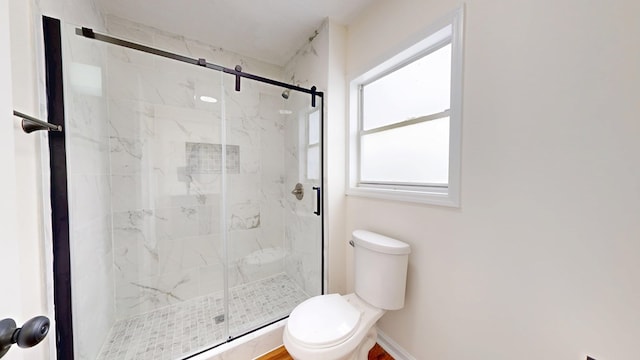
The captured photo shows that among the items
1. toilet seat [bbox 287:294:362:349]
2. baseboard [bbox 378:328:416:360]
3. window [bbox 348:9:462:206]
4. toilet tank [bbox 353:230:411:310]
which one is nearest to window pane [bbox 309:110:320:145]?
window [bbox 348:9:462:206]

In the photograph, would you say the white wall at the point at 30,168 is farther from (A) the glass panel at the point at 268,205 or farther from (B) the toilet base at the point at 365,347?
(B) the toilet base at the point at 365,347

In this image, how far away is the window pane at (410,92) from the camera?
1243mm

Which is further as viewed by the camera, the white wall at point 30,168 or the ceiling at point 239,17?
the ceiling at point 239,17

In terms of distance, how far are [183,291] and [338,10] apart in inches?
105

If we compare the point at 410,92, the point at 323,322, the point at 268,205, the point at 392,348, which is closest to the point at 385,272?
the point at 323,322

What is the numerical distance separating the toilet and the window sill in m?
0.26

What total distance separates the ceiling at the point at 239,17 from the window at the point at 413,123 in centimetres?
59

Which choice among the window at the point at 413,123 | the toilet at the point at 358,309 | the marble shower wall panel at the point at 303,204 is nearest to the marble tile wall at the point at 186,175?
the marble shower wall panel at the point at 303,204

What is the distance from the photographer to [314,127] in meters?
1.91

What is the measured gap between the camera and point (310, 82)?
1.98 meters

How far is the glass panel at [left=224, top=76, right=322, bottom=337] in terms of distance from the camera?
1.97 meters

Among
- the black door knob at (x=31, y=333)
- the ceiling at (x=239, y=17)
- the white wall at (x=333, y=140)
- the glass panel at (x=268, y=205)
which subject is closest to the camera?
the black door knob at (x=31, y=333)

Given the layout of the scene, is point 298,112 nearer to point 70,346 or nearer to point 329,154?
point 329,154

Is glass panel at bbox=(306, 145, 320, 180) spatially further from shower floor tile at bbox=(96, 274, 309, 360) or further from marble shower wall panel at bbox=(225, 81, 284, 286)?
shower floor tile at bbox=(96, 274, 309, 360)
